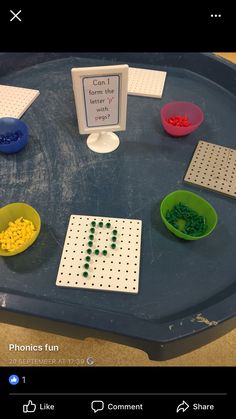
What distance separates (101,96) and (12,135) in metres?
0.36

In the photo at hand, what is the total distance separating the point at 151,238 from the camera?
2.89 ft

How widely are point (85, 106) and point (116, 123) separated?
0.12 m

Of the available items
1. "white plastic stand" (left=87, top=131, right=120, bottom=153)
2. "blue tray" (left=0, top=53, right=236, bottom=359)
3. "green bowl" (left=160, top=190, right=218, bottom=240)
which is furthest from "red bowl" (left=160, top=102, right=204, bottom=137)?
"green bowl" (left=160, top=190, right=218, bottom=240)

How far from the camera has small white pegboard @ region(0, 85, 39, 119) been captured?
116 centimetres

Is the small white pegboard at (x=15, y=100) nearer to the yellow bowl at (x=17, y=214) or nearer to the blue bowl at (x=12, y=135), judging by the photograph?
the blue bowl at (x=12, y=135)

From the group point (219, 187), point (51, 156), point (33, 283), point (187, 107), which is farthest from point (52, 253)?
point (187, 107)

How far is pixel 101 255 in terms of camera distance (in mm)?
843

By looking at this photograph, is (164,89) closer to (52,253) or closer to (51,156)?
(51,156)

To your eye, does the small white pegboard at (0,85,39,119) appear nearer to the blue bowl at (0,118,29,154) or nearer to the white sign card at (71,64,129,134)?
the blue bowl at (0,118,29,154)

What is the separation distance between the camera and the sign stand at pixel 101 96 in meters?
0.86

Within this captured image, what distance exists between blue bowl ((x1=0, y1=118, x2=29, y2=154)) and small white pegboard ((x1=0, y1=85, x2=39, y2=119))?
0.06 metres

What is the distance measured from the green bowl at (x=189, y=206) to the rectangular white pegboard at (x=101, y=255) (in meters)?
0.08

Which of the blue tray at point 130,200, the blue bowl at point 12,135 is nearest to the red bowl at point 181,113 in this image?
the blue tray at point 130,200

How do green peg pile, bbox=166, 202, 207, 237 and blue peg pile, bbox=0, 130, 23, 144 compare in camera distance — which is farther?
blue peg pile, bbox=0, 130, 23, 144
